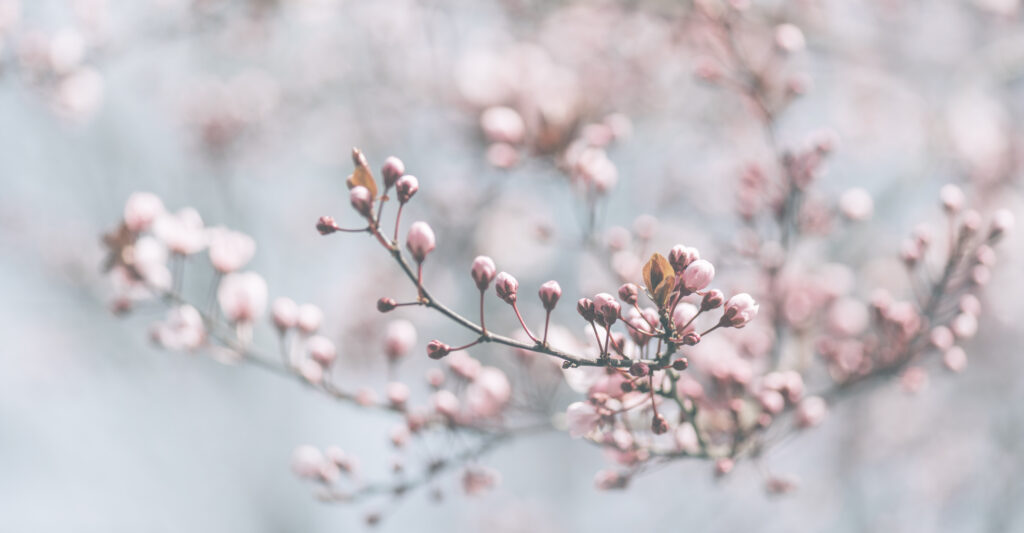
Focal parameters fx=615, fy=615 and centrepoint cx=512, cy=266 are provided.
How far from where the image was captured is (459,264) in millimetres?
4133

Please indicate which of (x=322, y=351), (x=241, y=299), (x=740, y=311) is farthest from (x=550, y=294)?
(x=241, y=299)

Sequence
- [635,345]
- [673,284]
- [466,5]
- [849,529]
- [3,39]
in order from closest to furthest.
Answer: [673,284] → [635,345] → [3,39] → [466,5] → [849,529]

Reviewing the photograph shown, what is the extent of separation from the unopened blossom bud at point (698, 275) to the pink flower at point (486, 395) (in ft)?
2.10

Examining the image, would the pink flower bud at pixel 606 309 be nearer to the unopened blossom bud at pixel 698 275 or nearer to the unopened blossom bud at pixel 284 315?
the unopened blossom bud at pixel 698 275

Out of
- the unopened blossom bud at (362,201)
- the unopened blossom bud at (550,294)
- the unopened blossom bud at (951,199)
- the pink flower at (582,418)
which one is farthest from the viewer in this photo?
the unopened blossom bud at (951,199)

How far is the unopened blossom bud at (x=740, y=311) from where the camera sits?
35.0 inches

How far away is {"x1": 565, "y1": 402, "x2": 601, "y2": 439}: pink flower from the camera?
1.01m

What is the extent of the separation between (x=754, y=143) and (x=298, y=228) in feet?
15.6

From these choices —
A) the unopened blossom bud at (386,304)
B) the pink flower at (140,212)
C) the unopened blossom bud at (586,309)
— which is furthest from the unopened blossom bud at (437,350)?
the pink flower at (140,212)

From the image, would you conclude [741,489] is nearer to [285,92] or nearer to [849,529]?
[849,529]

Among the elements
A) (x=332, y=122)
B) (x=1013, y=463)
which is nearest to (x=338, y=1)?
(x=332, y=122)

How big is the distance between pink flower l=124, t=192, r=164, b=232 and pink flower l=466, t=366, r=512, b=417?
787 mm

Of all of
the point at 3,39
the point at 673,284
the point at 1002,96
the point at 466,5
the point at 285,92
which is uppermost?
the point at 285,92

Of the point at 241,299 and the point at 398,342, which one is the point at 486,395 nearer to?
the point at 398,342
